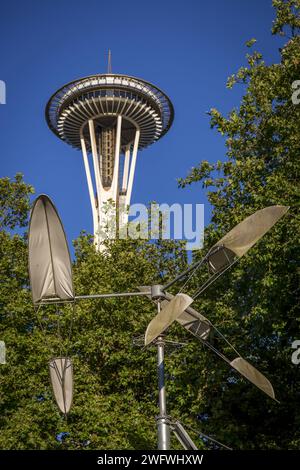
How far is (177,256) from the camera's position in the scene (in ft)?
92.1

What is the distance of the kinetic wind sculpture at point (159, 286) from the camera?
20.6ft

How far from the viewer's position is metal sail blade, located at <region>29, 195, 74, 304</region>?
7.12 meters

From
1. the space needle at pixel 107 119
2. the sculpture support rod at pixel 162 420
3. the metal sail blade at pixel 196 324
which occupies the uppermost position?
the space needle at pixel 107 119

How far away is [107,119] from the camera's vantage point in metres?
75.9

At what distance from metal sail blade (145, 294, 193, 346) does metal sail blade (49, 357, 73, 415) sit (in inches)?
68.8

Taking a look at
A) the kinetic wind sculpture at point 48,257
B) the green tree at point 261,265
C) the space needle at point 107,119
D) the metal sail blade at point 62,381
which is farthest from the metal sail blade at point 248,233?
the space needle at point 107,119

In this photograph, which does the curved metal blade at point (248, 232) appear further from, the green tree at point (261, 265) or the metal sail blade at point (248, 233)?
the green tree at point (261, 265)

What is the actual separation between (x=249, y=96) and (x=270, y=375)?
8.30m

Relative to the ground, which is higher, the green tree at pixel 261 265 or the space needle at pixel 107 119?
the space needle at pixel 107 119

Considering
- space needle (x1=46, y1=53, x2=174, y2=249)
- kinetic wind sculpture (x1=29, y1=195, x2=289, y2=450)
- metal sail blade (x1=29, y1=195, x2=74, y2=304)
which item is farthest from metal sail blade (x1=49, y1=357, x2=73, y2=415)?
space needle (x1=46, y1=53, x2=174, y2=249)

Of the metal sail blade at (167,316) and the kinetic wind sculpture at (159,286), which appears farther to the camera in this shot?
the kinetic wind sculpture at (159,286)

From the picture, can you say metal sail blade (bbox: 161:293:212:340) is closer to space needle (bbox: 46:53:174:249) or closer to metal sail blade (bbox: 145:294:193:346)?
metal sail blade (bbox: 145:294:193:346)

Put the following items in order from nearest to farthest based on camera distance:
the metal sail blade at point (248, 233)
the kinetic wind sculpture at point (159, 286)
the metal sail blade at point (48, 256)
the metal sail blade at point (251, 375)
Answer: the kinetic wind sculpture at point (159, 286) → the metal sail blade at point (248, 233) → the metal sail blade at point (251, 375) → the metal sail blade at point (48, 256)

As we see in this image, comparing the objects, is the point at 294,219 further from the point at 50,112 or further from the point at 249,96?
the point at 50,112
